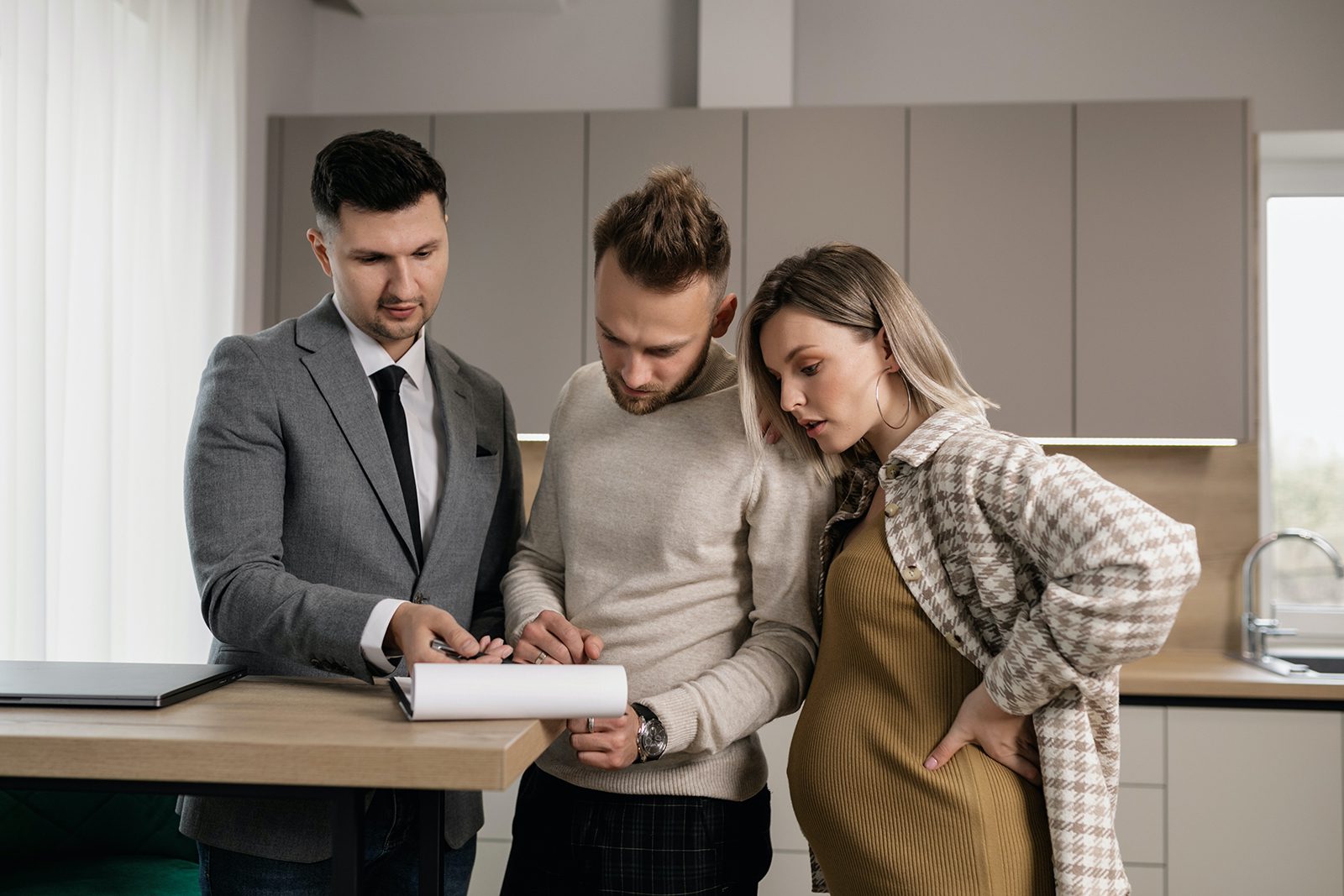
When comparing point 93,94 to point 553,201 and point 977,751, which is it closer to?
point 553,201

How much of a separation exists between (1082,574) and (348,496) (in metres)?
0.87

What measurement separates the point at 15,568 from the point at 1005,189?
2564mm

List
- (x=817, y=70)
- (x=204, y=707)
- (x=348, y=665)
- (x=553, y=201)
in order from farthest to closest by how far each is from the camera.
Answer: (x=817, y=70)
(x=553, y=201)
(x=348, y=665)
(x=204, y=707)

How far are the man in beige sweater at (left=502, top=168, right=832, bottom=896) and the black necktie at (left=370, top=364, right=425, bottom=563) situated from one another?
17 cm

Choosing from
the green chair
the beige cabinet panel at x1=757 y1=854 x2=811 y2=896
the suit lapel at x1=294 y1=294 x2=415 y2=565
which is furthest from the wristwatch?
the beige cabinet panel at x1=757 y1=854 x2=811 y2=896

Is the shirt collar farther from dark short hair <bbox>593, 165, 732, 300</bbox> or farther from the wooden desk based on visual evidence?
the wooden desk

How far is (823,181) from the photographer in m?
3.09

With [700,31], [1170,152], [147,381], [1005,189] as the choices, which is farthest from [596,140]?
[1170,152]

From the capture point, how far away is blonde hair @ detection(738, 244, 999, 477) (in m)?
1.34

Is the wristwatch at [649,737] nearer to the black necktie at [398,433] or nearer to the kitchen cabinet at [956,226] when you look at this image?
the black necktie at [398,433]

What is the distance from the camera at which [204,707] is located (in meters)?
1.04

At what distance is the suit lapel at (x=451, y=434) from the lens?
57.4 inches

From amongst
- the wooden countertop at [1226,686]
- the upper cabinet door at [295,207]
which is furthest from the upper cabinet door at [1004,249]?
the upper cabinet door at [295,207]

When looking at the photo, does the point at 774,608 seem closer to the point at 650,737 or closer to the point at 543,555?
the point at 650,737
